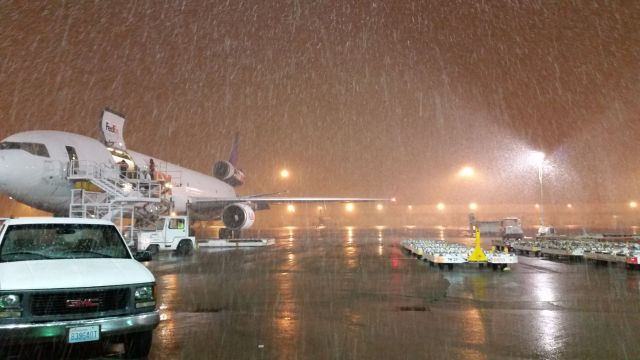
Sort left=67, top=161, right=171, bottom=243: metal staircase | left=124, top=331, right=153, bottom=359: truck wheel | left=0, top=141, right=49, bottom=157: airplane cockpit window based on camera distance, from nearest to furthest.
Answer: left=124, top=331, right=153, bottom=359: truck wheel, left=0, top=141, right=49, bottom=157: airplane cockpit window, left=67, top=161, right=171, bottom=243: metal staircase

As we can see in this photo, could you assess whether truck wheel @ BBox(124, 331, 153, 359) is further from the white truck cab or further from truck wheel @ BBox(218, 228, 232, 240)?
truck wheel @ BBox(218, 228, 232, 240)

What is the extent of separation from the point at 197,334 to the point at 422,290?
6.02 meters

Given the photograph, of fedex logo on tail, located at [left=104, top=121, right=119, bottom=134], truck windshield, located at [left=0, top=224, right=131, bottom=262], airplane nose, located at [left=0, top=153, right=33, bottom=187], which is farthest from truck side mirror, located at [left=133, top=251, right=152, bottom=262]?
fedex logo on tail, located at [left=104, top=121, right=119, bottom=134]

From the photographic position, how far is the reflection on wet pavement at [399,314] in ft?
21.1

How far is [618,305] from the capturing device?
31.2 feet

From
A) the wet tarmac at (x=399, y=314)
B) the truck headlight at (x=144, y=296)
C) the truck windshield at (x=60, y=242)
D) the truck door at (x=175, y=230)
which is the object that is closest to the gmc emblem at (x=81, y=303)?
the truck headlight at (x=144, y=296)

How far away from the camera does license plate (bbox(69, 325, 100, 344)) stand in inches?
211

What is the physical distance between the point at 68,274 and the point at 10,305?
0.66 metres

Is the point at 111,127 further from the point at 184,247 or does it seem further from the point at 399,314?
the point at 399,314

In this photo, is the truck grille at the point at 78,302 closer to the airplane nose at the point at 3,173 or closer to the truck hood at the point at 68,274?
the truck hood at the point at 68,274

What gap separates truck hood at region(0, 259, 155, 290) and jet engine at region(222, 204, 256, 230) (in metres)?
23.6

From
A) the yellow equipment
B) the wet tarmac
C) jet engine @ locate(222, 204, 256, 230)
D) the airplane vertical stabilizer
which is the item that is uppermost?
the airplane vertical stabilizer

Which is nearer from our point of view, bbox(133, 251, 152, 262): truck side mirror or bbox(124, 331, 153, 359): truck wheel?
bbox(124, 331, 153, 359): truck wheel

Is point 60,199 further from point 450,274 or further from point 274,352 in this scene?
point 274,352
